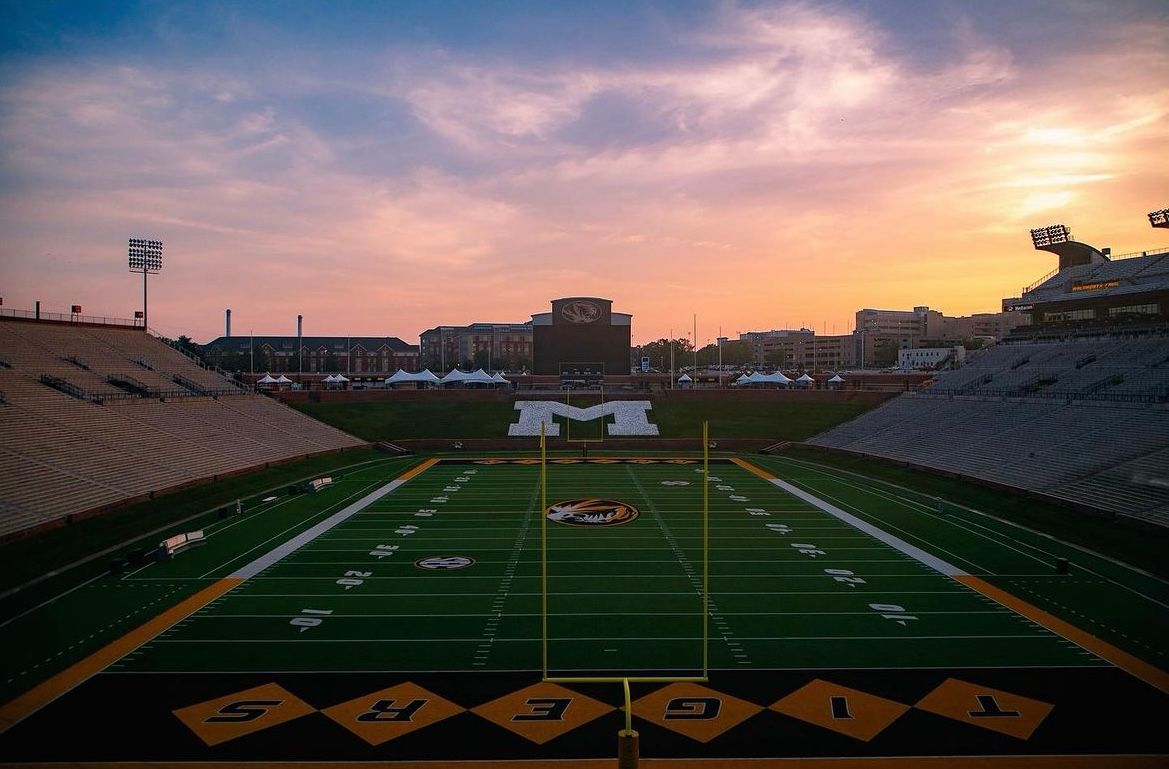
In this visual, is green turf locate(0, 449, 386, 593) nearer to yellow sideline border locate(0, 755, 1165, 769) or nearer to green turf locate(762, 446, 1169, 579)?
yellow sideline border locate(0, 755, 1165, 769)

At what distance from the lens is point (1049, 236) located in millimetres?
Result: 57344

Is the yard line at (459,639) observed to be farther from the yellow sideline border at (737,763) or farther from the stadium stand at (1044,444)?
the stadium stand at (1044,444)

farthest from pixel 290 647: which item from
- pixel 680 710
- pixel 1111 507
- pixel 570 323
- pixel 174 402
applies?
pixel 570 323

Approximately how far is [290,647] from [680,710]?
23.2 ft

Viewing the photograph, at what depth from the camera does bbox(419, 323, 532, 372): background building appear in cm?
14488

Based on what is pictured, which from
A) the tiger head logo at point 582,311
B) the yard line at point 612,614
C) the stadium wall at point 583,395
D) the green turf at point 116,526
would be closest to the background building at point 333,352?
the tiger head logo at point 582,311

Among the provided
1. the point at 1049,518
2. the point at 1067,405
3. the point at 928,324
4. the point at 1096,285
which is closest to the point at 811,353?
the point at 928,324

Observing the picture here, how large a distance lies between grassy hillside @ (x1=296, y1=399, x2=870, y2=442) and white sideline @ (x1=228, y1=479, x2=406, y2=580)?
18.7 m

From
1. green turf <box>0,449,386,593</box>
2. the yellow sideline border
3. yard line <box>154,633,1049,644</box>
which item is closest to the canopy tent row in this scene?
green turf <box>0,449,386,593</box>

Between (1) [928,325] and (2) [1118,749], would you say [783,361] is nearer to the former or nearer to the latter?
(1) [928,325]

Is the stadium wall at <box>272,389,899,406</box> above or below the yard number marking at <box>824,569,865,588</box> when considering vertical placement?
above

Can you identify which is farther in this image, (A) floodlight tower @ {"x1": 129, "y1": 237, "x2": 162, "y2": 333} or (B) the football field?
(A) floodlight tower @ {"x1": 129, "y1": 237, "x2": 162, "y2": 333}

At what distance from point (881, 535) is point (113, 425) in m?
31.2

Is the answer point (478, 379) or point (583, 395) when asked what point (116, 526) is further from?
point (583, 395)
